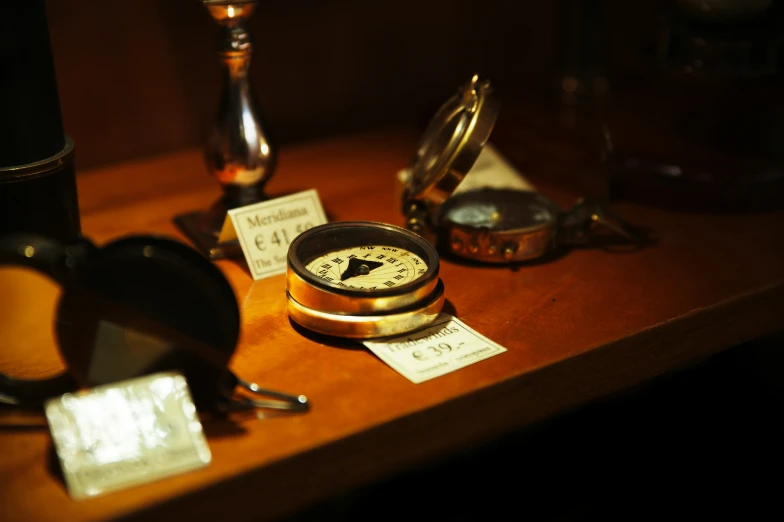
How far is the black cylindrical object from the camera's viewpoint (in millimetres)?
901

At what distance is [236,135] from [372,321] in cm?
36

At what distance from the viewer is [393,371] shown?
893 mm

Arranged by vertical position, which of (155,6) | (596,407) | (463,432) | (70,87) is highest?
(155,6)

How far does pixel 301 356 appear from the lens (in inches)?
36.3

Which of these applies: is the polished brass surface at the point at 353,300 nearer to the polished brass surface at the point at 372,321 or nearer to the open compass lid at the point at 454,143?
the polished brass surface at the point at 372,321

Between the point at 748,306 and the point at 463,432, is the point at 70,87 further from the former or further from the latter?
the point at 748,306

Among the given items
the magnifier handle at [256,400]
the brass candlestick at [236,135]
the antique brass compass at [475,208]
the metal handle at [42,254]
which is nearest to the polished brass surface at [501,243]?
the antique brass compass at [475,208]

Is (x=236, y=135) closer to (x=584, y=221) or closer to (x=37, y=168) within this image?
(x=37, y=168)

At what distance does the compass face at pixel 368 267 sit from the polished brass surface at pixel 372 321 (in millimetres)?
32

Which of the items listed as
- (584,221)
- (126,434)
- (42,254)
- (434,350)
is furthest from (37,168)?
(584,221)

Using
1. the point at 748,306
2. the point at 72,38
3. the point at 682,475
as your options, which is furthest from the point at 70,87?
the point at 682,475

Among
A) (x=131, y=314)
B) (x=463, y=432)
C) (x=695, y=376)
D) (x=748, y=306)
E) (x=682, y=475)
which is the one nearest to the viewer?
(x=131, y=314)

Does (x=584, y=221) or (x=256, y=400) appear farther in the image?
(x=584, y=221)

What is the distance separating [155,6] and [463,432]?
0.92 m
